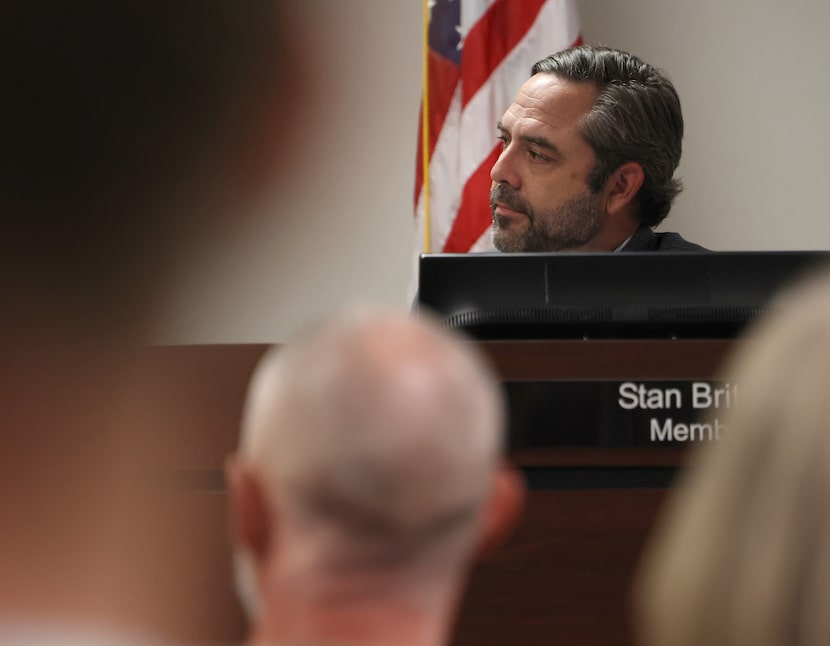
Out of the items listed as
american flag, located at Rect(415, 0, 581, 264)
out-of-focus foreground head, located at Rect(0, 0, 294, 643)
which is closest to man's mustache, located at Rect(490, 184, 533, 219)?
american flag, located at Rect(415, 0, 581, 264)

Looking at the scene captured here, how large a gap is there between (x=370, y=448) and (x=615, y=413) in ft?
2.69

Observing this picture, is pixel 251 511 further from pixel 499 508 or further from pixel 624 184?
pixel 624 184

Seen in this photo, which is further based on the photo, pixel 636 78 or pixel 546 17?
pixel 546 17

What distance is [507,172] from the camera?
2.74 m

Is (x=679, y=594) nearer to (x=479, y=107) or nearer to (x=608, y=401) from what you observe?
(x=608, y=401)

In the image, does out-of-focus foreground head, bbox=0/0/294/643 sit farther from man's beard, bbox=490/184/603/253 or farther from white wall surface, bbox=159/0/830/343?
man's beard, bbox=490/184/603/253

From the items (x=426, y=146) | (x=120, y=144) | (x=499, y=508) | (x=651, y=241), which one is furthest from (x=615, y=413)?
(x=120, y=144)

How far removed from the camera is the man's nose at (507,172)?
2.73 m

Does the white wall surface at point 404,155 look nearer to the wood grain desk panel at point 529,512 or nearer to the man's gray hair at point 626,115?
the man's gray hair at point 626,115

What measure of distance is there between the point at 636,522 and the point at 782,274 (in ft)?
1.13

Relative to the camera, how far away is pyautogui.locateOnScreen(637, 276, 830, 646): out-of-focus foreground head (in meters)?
0.56

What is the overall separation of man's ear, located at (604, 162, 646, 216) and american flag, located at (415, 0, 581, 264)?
1.24 feet

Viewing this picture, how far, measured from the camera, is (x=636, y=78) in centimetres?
269

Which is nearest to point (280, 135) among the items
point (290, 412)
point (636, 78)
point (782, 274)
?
point (636, 78)
